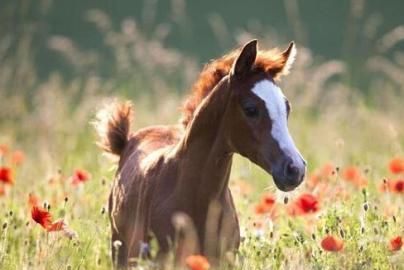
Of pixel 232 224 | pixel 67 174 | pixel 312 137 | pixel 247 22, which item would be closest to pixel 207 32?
pixel 247 22

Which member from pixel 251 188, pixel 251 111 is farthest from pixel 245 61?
pixel 251 188

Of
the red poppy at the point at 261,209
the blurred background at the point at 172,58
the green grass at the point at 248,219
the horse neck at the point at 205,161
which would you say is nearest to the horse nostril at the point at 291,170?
the green grass at the point at 248,219

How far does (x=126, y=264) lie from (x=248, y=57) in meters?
1.29

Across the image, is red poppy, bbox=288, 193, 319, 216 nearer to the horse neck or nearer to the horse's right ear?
the horse neck

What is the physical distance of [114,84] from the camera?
13438 mm

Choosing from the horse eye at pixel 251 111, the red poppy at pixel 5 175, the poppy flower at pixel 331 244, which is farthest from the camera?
the red poppy at pixel 5 175

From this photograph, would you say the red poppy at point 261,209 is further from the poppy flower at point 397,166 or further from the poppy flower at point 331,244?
the poppy flower at point 331,244

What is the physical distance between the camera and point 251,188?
9438 millimetres

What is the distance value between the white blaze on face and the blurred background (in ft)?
9.05

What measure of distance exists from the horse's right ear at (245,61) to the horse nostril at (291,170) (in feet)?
1.92

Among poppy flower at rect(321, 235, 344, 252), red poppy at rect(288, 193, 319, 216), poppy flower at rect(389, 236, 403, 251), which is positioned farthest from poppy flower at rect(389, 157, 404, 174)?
poppy flower at rect(321, 235, 344, 252)

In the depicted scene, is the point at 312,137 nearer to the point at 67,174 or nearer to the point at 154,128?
the point at 67,174

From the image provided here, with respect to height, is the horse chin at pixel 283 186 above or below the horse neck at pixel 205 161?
below

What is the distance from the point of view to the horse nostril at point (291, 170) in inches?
236
